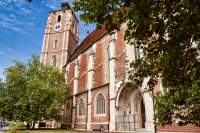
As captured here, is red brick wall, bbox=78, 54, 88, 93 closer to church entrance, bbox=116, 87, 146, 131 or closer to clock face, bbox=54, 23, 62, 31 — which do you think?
church entrance, bbox=116, 87, 146, 131

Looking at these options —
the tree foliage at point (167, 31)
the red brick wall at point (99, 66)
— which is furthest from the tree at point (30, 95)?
the tree foliage at point (167, 31)

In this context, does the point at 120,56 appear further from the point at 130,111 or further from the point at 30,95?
the point at 30,95

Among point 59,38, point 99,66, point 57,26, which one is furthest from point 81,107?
point 57,26

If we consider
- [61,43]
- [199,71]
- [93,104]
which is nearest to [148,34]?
[199,71]

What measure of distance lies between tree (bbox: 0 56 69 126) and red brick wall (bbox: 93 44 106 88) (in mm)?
4954

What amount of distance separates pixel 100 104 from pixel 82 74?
28.6 feet

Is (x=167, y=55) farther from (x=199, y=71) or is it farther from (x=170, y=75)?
(x=199, y=71)

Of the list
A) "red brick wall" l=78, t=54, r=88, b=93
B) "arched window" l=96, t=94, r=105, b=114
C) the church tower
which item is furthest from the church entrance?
the church tower

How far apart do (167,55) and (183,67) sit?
96cm

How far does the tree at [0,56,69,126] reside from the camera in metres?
28.0

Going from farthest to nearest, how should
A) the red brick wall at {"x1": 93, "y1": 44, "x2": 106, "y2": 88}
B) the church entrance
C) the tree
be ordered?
1. the red brick wall at {"x1": 93, "y1": 44, "x2": 106, "y2": 88}
2. the tree
3. the church entrance

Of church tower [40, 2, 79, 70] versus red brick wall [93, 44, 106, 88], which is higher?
church tower [40, 2, 79, 70]

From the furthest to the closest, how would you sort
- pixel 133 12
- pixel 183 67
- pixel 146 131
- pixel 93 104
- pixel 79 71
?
pixel 79 71 → pixel 93 104 → pixel 146 131 → pixel 183 67 → pixel 133 12

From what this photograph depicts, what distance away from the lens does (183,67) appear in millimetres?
6926
